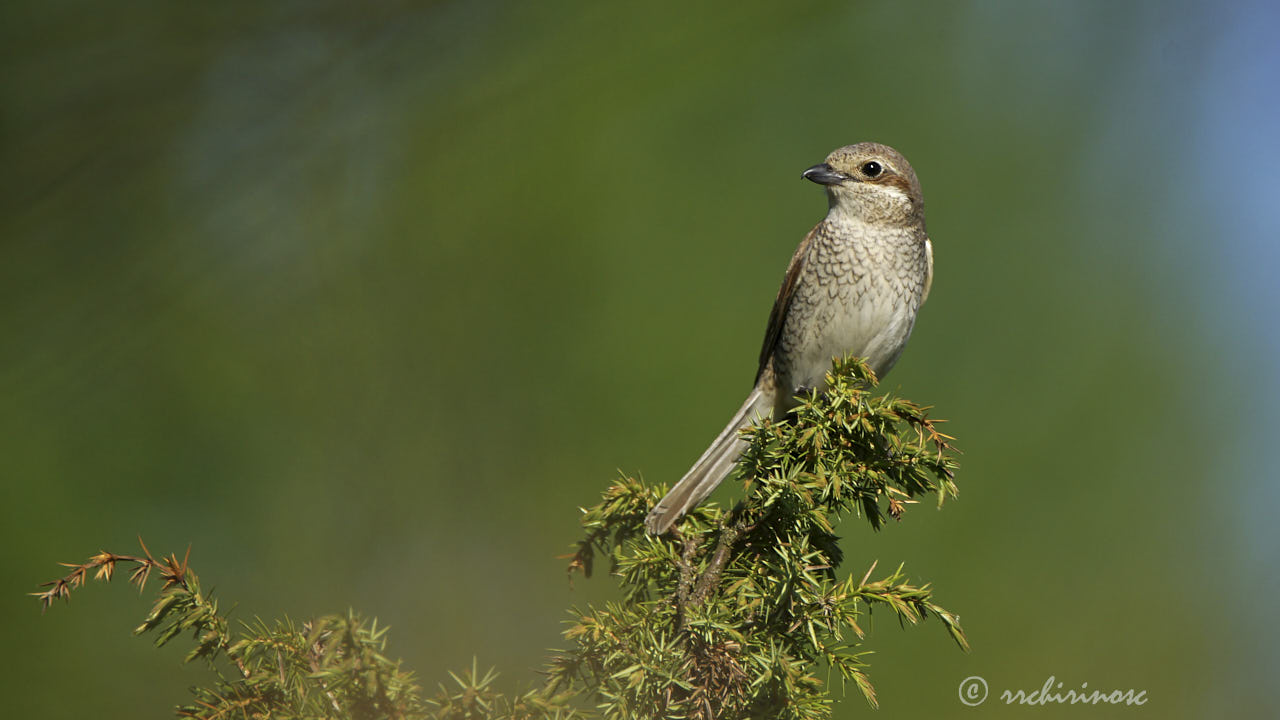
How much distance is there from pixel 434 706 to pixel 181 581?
0.26 meters

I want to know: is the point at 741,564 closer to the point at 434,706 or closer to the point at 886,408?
the point at 886,408

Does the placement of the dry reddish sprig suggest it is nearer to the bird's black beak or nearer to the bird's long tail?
the bird's long tail

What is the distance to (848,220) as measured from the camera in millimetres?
2348

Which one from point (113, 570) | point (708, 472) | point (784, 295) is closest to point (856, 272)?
point (784, 295)

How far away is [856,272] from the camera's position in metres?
2.29

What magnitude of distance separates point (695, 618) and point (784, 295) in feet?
5.16

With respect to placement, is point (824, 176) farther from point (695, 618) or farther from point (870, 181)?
point (695, 618)

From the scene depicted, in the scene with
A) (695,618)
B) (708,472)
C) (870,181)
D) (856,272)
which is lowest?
(695,618)

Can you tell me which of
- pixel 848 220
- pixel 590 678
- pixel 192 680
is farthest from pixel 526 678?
pixel 848 220

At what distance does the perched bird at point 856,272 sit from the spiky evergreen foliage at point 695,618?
3.01 feet

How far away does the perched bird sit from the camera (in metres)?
2.29

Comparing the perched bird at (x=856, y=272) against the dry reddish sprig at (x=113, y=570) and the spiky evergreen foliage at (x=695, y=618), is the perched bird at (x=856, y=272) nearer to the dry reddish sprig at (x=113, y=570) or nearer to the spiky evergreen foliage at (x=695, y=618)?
the spiky evergreen foliage at (x=695, y=618)

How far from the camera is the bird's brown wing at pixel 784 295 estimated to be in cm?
238

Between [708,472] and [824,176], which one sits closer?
[708,472]
